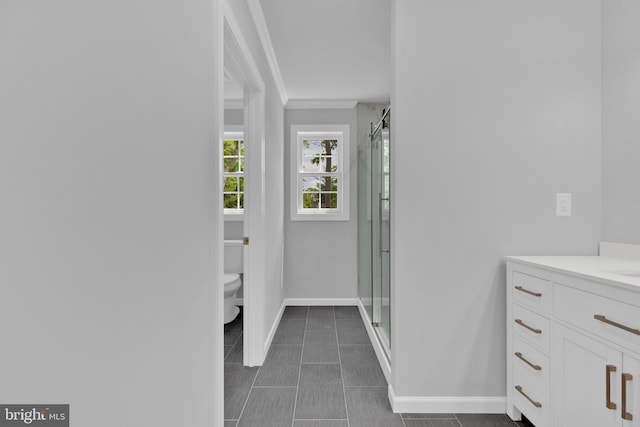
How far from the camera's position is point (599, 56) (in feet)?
6.38

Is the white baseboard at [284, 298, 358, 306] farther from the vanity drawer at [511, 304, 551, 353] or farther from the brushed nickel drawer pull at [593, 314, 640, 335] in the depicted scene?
the brushed nickel drawer pull at [593, 314, 640, 335]

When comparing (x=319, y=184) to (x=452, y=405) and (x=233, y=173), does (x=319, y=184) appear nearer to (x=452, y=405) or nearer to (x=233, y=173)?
(x=233, y=173)

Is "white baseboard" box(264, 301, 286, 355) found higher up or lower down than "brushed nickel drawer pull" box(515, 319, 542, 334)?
lower down

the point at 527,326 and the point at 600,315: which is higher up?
the point at 600,315

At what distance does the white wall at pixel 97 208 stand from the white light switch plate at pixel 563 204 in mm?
1997

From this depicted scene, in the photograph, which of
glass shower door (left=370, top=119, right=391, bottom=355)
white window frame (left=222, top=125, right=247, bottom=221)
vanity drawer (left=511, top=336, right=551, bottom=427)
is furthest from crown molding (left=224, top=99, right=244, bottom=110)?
vanity drawer (left=511, top=336, right=551, bottom=427)

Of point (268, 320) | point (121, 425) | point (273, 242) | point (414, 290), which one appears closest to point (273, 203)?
point (273, 242)

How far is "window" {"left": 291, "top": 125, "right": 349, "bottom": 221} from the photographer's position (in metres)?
4.25

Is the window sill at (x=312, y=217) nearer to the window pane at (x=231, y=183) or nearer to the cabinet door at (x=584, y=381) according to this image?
the window pane at (x=231, y=183)

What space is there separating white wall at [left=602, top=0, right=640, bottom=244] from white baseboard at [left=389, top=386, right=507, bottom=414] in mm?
1137

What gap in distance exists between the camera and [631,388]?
1.15 m

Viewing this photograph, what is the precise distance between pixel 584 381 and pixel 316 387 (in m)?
1.46

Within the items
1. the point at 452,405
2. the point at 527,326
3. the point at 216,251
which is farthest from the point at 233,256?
the point at 527,326

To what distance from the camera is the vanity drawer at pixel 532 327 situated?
1577 mm
